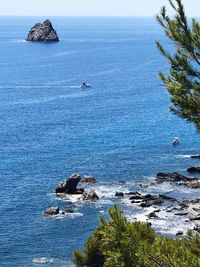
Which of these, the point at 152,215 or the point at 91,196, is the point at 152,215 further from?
the point at 91,196

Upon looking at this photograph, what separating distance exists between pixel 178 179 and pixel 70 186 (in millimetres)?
21062

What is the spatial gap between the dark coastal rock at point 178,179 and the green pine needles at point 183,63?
74771 millimetres

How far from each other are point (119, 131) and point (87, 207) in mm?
51762

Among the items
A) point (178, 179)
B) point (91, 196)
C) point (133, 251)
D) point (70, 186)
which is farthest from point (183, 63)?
point (178, 179)

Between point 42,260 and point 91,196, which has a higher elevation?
point 91,196

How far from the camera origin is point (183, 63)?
26.0 m

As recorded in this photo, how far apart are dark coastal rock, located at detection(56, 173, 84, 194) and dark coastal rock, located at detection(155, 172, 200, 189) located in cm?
1536

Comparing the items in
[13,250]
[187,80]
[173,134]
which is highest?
[187,80]

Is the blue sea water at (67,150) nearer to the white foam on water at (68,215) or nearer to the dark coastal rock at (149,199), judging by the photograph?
the white foam on water at (68,215)

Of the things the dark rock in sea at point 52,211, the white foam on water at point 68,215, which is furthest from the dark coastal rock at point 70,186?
the dark rock in sea at point 52,211

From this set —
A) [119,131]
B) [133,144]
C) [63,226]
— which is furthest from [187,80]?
[119,131]

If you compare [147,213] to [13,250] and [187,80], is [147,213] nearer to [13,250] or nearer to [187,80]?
[13,250]

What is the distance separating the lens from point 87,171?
10606 cm

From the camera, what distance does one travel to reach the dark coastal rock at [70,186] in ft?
311
